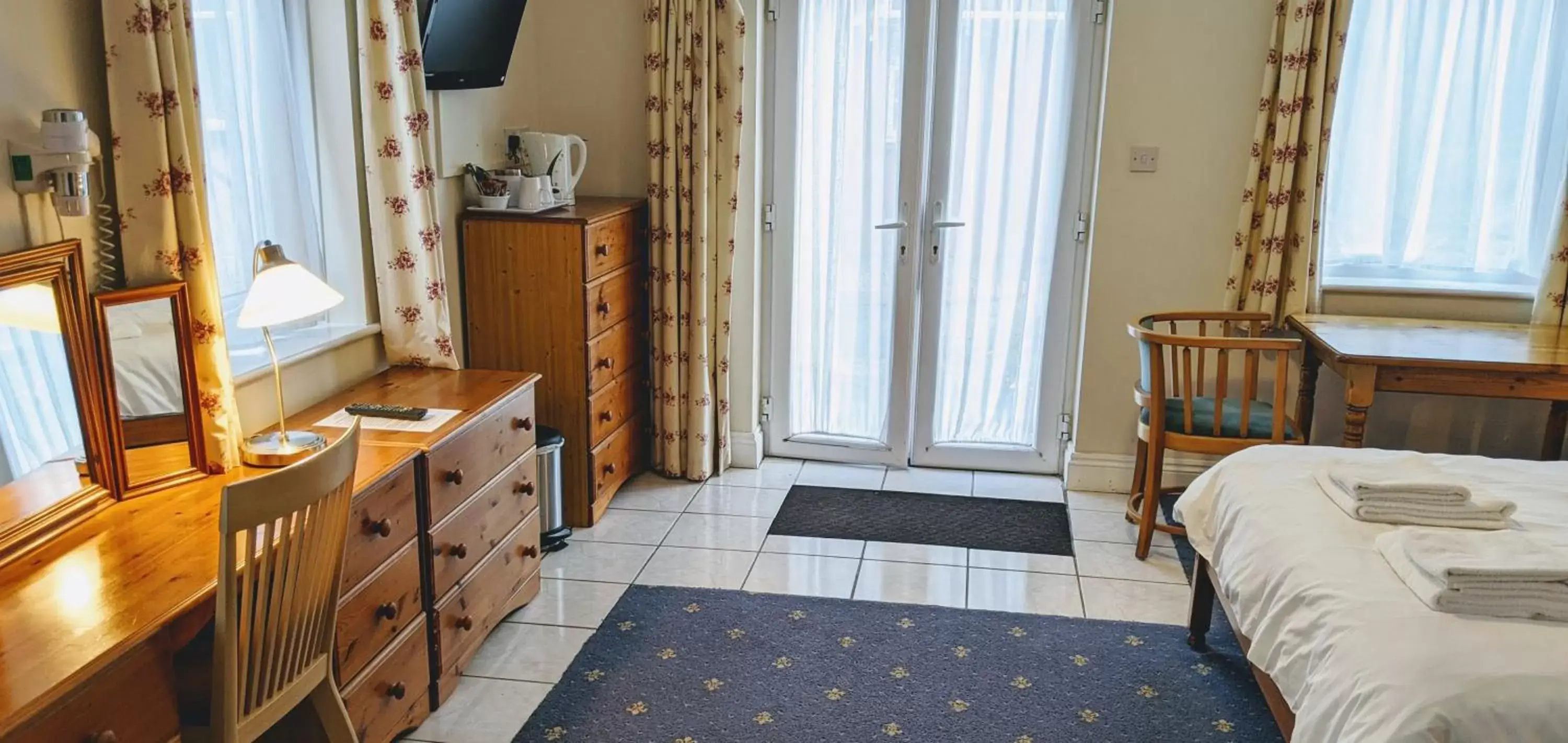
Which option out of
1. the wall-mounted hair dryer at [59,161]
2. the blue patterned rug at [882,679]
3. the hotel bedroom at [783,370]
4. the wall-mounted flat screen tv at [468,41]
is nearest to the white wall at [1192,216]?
the hotel bedroom at [783,370]

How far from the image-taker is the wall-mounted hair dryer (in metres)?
2.01

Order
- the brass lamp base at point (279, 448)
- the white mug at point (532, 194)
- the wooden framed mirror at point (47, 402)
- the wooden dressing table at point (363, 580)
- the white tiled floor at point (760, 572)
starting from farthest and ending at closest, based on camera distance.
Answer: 1. the white mug at point (532, 194)
2. the white tiled floor at point (760, 572)
3. the brass lamp base at point (279, 448)
4. the wooden framed mirror at point (47, 402)
5. the wooden dressing table at point (363, 580)

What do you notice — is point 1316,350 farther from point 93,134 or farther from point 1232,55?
point 93,134

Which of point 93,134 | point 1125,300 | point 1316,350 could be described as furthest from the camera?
point 1125,300

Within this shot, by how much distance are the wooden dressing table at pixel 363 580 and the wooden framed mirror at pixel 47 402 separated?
0.18 ft

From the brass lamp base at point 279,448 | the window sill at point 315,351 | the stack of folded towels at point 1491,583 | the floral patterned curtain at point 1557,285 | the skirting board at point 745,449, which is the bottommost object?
the skirting board at point 745,449

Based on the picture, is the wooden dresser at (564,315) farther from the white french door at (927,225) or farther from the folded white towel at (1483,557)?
the folded white towel at (1483,557)

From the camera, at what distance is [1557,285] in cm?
378

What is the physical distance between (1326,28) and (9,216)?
3.68 metres

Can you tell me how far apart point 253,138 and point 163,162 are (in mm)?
705

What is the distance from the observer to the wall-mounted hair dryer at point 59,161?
6.58 feet

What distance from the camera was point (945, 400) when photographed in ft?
14.8

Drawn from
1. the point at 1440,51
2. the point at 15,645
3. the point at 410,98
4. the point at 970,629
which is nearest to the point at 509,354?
the point at 410,98

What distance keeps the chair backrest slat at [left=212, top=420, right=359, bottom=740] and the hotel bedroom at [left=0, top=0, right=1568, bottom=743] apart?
0.4 inches
